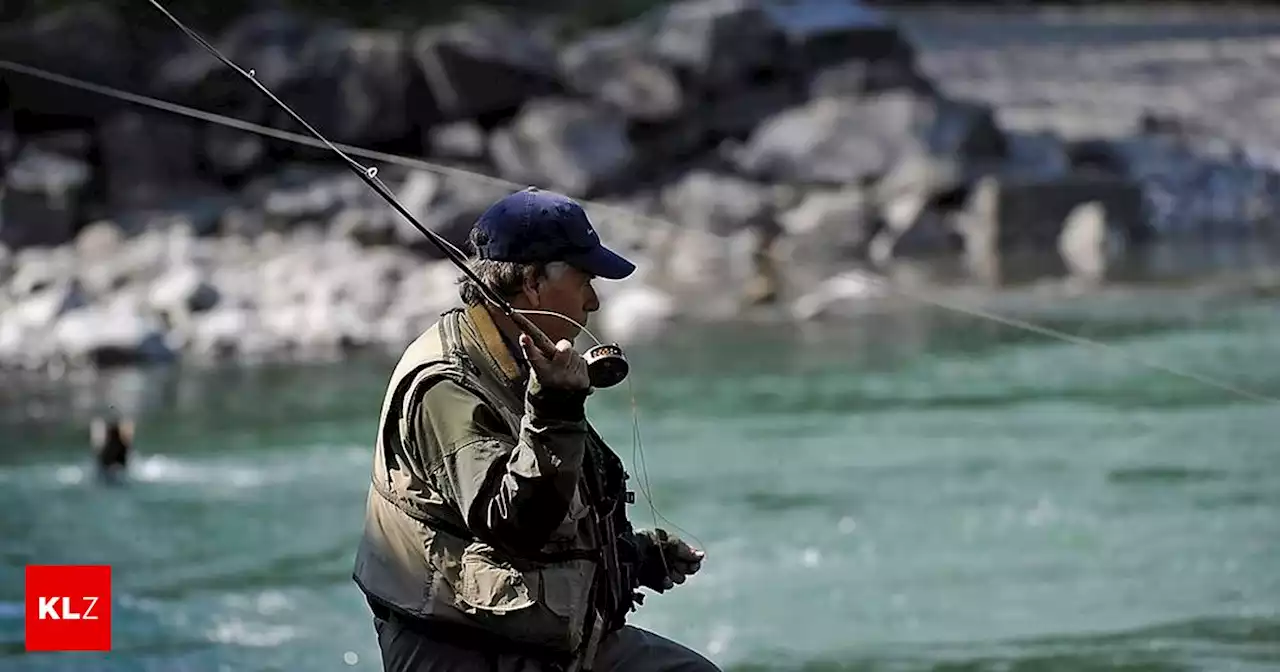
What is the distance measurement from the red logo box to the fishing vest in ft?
12.5

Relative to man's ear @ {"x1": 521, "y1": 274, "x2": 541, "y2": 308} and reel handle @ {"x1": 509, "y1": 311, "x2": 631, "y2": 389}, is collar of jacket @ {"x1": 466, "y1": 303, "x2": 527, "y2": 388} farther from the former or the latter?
reel handle @ {"x1": 509, "y1": 311, "x2": 631, "y2": 389}

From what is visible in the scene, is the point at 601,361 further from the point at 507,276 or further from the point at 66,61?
the point at 66,61

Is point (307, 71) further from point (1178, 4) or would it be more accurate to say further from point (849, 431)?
point (1178, 4)

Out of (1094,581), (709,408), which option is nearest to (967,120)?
(709,408)

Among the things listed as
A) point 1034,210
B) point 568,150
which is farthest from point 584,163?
point 1034,210

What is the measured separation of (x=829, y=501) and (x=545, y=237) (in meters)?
6.38

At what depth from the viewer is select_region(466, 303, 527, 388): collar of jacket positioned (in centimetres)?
351

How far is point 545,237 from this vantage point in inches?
140

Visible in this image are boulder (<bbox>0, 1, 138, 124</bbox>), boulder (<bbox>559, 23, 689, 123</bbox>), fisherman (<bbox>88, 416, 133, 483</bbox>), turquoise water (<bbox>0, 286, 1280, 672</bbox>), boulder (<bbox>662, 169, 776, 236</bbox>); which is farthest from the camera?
boulder (<bbox>559, 23, 689, 123</bbox>)

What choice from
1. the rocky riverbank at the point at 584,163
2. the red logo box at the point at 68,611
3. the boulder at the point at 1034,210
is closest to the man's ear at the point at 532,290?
Answer: the red logo box at the point at 68,611

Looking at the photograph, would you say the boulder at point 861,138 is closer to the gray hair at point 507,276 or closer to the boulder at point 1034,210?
the boulder at point 1034,210

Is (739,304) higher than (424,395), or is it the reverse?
(739,304)

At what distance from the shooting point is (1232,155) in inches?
956

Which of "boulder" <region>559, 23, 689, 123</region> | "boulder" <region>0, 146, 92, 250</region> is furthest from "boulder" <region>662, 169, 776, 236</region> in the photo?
"boulder" <region>0, 146, 92, 250</region>
